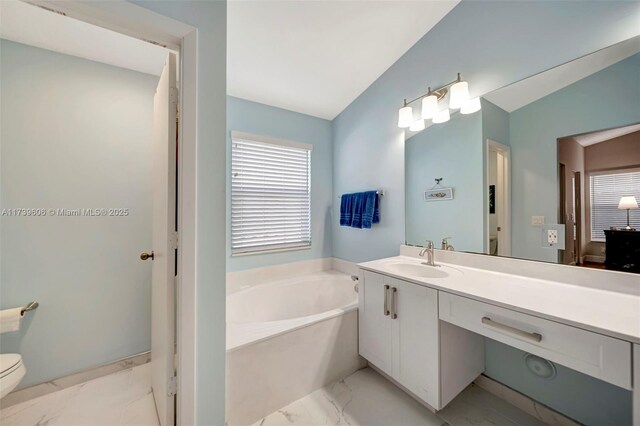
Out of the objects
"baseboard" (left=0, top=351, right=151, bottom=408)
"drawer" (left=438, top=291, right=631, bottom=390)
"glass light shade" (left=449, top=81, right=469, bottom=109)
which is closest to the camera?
"drawer" (left=438, top=291, right=631, bottom=390)

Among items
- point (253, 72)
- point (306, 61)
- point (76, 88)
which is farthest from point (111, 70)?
point (306, 61)

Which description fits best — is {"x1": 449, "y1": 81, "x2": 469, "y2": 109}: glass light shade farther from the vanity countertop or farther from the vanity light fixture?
the vanity countertop

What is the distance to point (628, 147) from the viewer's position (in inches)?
40.9

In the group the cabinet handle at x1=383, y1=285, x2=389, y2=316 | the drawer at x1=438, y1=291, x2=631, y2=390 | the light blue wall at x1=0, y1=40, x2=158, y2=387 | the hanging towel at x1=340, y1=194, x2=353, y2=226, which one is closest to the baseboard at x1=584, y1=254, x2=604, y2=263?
the drawer at x1=438, y1=291, x2=631, y2=390

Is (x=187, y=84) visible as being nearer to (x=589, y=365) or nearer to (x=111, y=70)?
(x=111, y=70)

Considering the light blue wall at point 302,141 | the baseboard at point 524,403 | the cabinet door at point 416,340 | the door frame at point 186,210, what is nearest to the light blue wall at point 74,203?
the light blue wall at point 302,141

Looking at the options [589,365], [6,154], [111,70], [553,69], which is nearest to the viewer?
[589,365]

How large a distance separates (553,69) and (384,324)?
1.74m

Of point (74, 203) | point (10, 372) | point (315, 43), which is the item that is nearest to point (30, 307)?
point (10, 372)

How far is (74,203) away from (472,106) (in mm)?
2774

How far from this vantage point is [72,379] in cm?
153

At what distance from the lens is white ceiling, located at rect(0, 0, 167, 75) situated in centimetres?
123

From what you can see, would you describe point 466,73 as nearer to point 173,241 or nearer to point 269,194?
point 269,194

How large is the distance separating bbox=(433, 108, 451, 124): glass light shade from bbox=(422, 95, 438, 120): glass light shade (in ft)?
0.10
